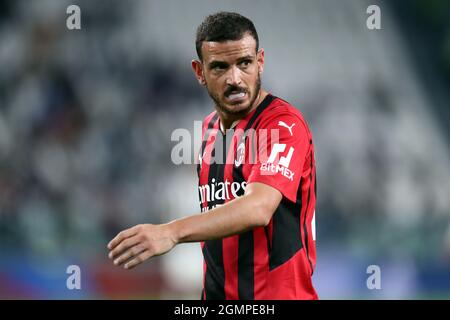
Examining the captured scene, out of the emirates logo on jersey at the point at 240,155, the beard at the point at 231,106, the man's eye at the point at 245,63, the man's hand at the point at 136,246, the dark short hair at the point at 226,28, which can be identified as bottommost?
the man's hand at the point at 136,246

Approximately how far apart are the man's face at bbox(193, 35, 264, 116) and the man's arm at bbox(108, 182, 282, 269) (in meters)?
0.48

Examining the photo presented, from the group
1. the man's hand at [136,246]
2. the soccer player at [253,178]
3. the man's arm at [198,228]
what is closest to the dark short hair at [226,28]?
the soccer player at [253,178]

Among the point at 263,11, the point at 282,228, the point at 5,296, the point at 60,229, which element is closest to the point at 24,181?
the point at 60,229

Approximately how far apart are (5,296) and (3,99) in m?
1.99

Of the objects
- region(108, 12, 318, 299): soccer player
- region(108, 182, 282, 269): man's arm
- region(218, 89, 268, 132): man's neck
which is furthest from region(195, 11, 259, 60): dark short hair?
region(108, 182, 282, 269): man's arm

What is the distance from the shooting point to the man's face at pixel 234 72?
2.73 metres

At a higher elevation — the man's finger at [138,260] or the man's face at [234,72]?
the man's face at [234,72]

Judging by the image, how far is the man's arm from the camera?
1989mm

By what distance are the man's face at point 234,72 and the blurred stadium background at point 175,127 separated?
3518mm

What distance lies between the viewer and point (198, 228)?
2.15 meters

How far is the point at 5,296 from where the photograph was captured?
241 inches

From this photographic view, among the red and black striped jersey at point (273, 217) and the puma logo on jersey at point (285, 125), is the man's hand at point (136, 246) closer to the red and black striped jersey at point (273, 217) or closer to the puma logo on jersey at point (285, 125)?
the red and black striped jersey at point (273, 217)

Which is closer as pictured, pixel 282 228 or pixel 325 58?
pixel 282 228
